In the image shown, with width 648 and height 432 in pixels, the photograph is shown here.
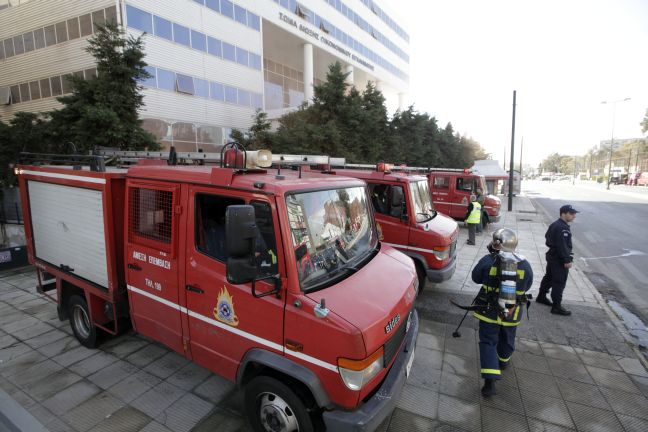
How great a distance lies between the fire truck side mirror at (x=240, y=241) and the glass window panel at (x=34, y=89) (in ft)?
96.0

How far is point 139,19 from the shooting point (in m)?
18.5

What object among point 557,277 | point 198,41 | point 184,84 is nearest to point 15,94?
point 184,84

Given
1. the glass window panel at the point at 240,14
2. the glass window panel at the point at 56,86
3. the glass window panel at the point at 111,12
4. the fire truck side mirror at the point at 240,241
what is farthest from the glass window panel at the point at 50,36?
the fire truck side mirror at the point at 240,241

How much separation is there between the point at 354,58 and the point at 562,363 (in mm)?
38972

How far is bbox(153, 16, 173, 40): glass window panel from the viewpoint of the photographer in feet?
63.0

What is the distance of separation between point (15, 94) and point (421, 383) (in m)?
33.1

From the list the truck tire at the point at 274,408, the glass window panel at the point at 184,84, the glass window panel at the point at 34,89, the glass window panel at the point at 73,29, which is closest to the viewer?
the truck tire at the point at 274,408

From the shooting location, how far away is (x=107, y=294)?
3762mm

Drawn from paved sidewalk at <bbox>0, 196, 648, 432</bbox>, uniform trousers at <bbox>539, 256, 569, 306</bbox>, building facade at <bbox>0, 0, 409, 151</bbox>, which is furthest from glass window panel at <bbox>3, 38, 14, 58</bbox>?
uniform trousers at <bbox>539, 256, 569, 306</bbox>

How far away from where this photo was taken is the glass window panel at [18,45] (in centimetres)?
2278

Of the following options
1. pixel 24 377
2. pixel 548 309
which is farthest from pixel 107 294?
pixel 548 309

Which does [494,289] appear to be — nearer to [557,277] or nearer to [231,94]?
[557,277]

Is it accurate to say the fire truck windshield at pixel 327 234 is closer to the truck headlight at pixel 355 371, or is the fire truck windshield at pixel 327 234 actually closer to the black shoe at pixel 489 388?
the truck headlight at pixel 355 371

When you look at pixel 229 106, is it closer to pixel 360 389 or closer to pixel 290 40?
pixel 290 40
